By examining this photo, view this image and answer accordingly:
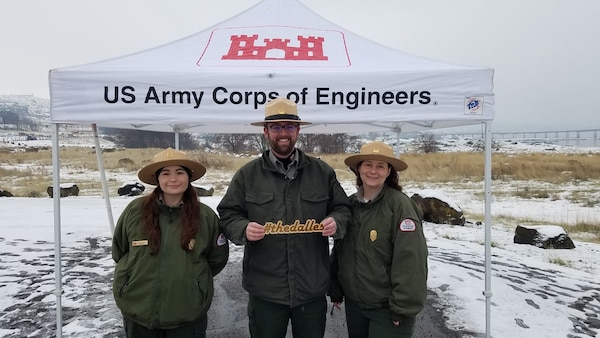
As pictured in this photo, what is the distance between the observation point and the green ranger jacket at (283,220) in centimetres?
239

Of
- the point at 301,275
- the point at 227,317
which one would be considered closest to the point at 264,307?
the point at 301,275

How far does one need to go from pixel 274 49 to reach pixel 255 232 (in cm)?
192

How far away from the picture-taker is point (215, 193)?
593 inches

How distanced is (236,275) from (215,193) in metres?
9.92

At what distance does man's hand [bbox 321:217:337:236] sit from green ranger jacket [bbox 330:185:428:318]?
0.22 m

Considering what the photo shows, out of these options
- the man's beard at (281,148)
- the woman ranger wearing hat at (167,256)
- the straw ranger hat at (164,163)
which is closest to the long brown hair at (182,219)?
the woman ranger wearing hat at (167,256)

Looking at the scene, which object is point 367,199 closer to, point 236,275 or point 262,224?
point 262,224

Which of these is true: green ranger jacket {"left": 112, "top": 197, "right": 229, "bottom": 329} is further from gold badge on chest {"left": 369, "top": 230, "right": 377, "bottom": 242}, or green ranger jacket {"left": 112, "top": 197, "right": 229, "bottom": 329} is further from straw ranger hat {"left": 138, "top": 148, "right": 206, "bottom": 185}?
gold badge on chest {"left": 369, "top": 230, "right": 377, "bottom": 242}

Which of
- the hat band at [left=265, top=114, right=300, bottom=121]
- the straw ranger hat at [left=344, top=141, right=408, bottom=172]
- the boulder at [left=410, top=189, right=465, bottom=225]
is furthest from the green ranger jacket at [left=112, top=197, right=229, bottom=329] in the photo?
the boulder at [left=410, top=189, right=465, bottom=225]

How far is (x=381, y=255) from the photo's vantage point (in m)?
2.36

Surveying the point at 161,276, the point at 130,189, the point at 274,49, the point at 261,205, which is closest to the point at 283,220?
the point at 261,205

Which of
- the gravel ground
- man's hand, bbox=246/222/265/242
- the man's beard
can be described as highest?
the man's beard

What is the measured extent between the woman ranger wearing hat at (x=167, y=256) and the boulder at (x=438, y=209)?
27.2 feet

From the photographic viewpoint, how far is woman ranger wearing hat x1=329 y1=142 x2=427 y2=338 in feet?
7.36
